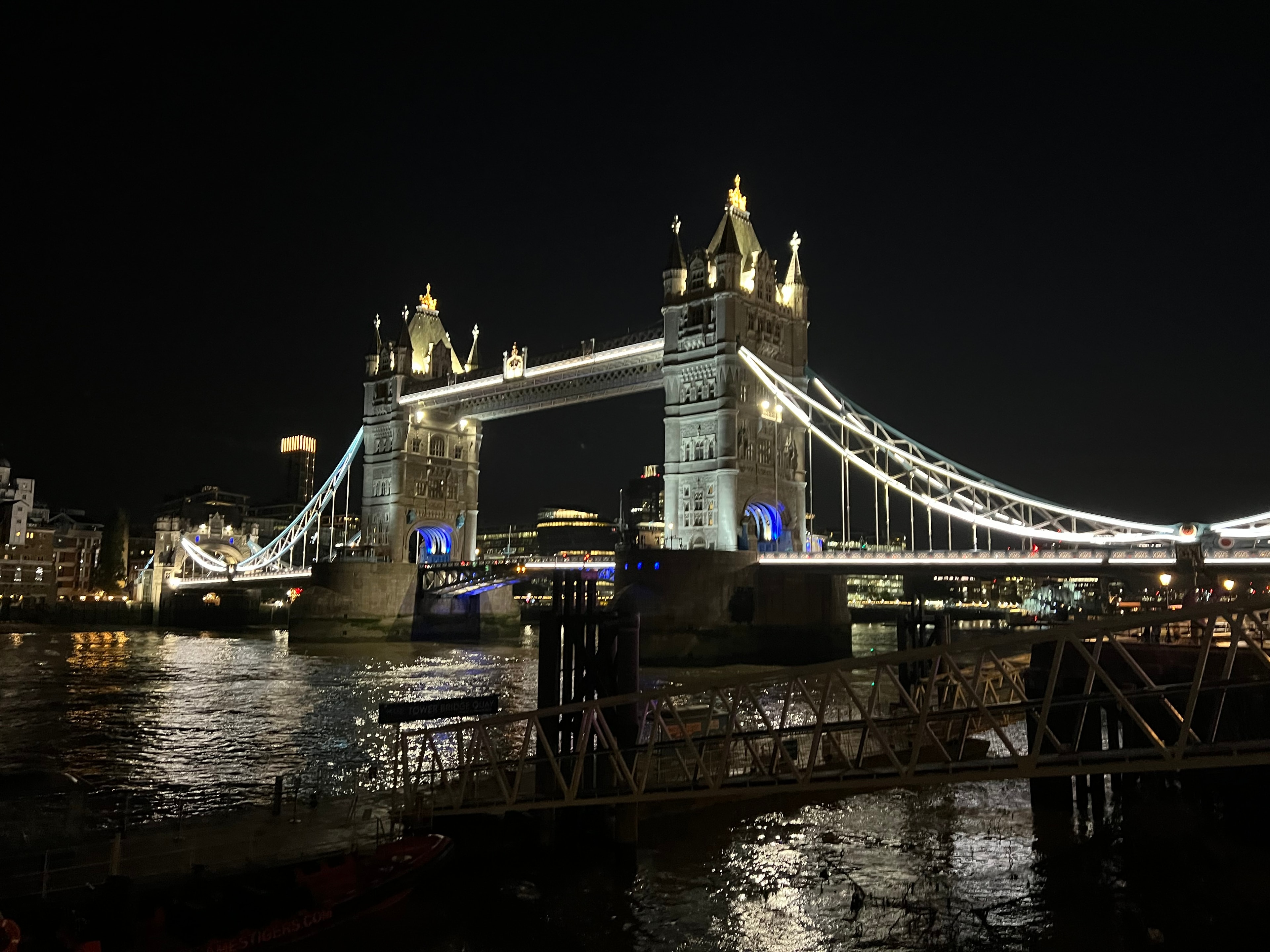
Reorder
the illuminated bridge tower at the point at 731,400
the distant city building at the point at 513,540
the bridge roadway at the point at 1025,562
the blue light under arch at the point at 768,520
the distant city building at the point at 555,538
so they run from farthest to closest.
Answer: the distant city building at the point at 555,538, the distant city building at the point at 513,540, the blue light under arch at the point at 768,520, the illuminated bridge tower at the point at 731,400, the bridge roadway at the point at 1025,562

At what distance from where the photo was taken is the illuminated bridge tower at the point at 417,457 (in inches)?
3305

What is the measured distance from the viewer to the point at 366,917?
45.3ft

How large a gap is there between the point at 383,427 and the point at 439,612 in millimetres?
20207

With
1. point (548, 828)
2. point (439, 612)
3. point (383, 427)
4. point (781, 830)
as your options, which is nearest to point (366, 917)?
point (548, 828)

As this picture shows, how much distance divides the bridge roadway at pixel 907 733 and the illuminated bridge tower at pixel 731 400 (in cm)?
3274

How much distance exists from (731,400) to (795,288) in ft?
34.4

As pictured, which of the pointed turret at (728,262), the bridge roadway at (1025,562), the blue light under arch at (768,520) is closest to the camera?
the bridge roadway at (1025,562)

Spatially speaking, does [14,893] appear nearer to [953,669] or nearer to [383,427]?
[953,669]

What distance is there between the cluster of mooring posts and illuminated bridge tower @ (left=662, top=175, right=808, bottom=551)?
110 ft

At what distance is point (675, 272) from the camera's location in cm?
6269

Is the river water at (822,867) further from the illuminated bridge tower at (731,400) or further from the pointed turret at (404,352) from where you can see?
the pointed turret at (404,352)

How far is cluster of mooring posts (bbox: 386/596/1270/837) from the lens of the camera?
12.4m

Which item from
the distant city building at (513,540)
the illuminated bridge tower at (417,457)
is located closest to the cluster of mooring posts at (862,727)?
the illuminated bridge tower at (417,457)

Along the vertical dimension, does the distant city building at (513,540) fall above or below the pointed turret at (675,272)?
below
